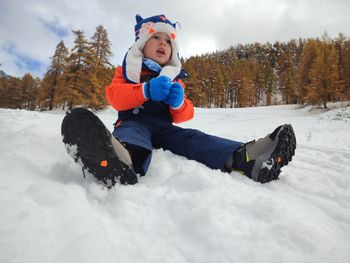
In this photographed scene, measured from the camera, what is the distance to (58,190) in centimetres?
117

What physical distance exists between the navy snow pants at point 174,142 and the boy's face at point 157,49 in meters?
0.90

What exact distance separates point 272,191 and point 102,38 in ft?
79.3

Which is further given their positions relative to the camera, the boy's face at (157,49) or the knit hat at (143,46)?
the boy's face at (157,49)

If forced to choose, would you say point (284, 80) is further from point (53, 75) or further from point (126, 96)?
point (126, 96)

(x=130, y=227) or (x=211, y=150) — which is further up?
(x=211, y=150)

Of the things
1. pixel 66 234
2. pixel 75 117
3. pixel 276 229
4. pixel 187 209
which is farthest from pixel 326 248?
pixel 75 117

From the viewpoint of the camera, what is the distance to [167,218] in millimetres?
1176

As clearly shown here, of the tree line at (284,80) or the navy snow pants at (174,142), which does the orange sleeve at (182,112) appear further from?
the tree line at (284,80)

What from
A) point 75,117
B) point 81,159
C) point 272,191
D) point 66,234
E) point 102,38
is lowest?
point 272,191

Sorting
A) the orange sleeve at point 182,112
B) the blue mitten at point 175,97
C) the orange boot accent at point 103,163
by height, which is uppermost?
the blue mitten at point 175,97

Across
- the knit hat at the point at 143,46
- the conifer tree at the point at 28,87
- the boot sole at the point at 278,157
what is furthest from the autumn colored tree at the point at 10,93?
the boot sole at the point at 278,157

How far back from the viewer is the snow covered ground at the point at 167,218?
33.1 inches

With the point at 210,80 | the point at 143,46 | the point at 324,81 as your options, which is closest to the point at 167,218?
the point at 143,46

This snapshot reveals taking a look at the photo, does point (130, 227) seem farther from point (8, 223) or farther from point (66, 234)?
point (8, 223)
